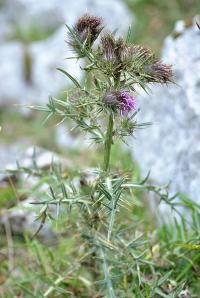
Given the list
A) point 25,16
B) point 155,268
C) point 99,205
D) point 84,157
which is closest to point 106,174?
point 99,205

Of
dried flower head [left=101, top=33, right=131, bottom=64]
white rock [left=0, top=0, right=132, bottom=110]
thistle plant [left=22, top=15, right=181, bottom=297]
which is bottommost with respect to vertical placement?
thistle plant [left=22, top=15, right=181, bottom=297]

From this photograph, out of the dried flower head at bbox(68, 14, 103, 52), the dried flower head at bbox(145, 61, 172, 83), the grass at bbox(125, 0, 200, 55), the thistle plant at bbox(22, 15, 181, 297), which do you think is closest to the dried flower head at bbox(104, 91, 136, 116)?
the thistle plant at bbox(22, 15, 181, 297)

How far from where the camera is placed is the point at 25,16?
26.5 ft

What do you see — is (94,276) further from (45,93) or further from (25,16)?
(25,16)

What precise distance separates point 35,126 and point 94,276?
3.28m

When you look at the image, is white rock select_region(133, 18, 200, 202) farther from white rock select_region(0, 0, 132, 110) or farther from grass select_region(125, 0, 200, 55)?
white rock select_region(0, 0, 132, 110)

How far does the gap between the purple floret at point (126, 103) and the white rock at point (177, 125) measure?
110 centimetres

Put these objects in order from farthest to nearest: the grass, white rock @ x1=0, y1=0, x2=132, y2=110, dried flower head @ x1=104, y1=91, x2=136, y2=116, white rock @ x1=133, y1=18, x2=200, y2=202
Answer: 1. white rock @ x1=0, y1=0, x2=132, y2=110
2. the grass
3. white rock @ x1=133, y1=18, x2=200, y2=202
4. dried flower head @ x1=104, y1=91, x2=136, y2=116

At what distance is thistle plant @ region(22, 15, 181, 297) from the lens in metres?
2.17

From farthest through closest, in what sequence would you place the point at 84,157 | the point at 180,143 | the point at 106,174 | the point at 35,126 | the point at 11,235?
the point at 35,126 → the point at 84,157 → the point at 11,235 → the point at 180,143 → the point at 106,174

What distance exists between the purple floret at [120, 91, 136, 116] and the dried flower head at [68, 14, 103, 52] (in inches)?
10.3

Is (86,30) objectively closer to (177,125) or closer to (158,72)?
(158,72)

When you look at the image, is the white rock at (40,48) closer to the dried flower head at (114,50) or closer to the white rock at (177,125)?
the white rock at (177,125)

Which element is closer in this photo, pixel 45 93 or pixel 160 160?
pixel 160 160
